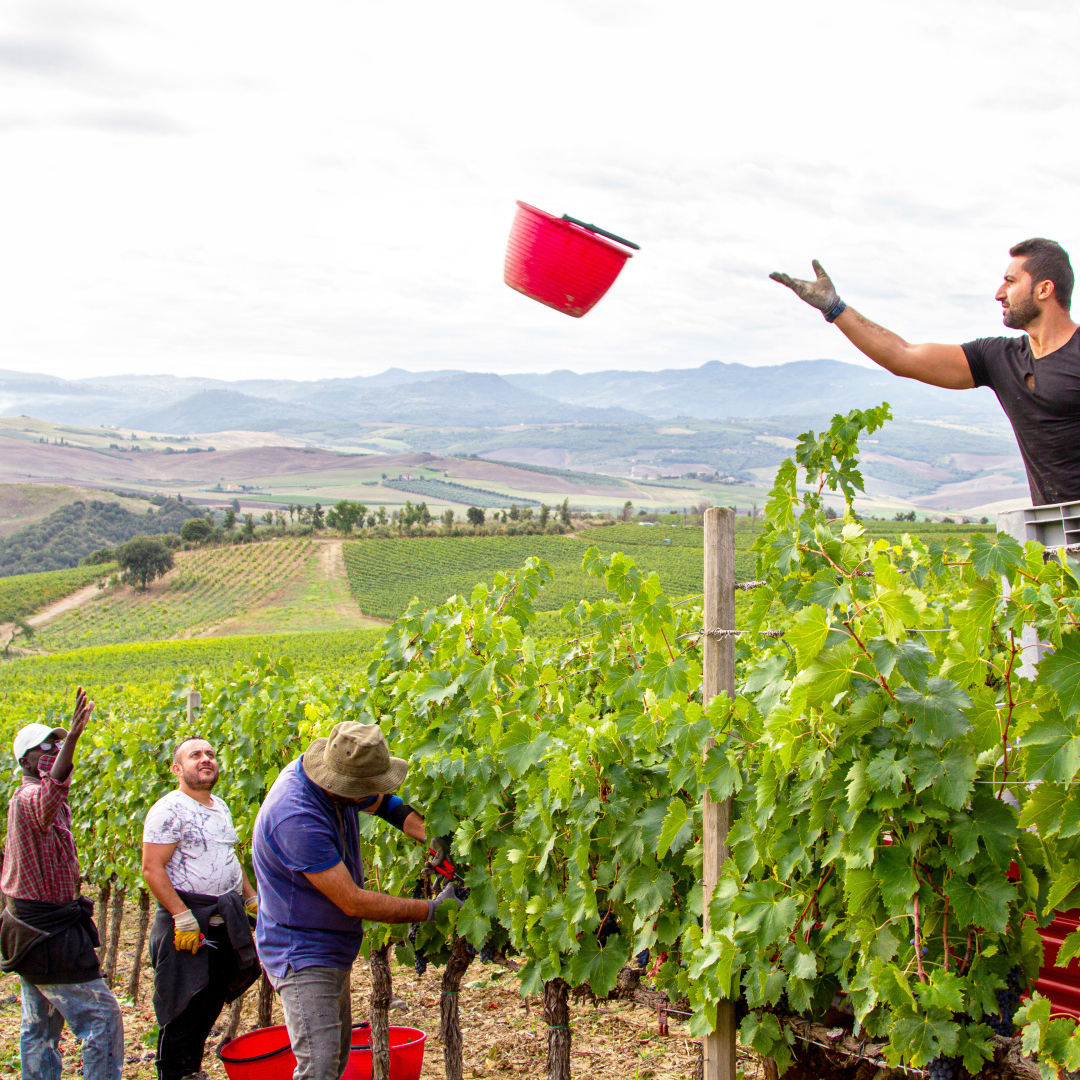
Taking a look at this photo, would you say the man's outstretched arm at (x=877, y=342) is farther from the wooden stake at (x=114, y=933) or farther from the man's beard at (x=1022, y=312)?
the wooden stake at (x=114, y=933)

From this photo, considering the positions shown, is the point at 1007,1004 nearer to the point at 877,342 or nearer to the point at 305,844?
the point at 877,342

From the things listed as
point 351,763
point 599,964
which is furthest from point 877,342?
point 599,964

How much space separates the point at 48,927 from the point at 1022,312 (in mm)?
4468

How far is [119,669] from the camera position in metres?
43.0

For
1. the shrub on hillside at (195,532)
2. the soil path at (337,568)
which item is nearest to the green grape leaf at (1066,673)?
the soil path at (337,568)

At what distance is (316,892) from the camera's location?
324 centimetres

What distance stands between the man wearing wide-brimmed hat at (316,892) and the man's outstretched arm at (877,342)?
1.95m

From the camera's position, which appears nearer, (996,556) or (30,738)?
(996,556)

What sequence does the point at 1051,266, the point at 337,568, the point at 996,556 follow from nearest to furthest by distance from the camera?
the point at 996,556, the point at 1051,266, the point at 337,568

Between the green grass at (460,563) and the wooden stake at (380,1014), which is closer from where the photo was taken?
the wooden stake at (380,1014)

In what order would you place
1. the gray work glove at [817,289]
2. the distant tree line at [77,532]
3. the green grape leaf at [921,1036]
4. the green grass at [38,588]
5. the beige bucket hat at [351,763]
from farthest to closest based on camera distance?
the distant tree line at [77,532], the green grass at [38,588], the beige bucket hat at [351,763], the gray work glove at [817,289], the green grape leaf at [921,1036]

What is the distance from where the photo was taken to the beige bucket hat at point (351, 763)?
3213mm

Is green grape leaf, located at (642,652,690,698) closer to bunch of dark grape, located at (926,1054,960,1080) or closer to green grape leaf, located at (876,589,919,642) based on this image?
green grape leaf, located at (876,589,919,642)

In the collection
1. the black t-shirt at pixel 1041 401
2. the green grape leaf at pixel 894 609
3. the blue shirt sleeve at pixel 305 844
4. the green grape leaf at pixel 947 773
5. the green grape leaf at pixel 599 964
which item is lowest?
the green grape leaf at pixel 599 964
